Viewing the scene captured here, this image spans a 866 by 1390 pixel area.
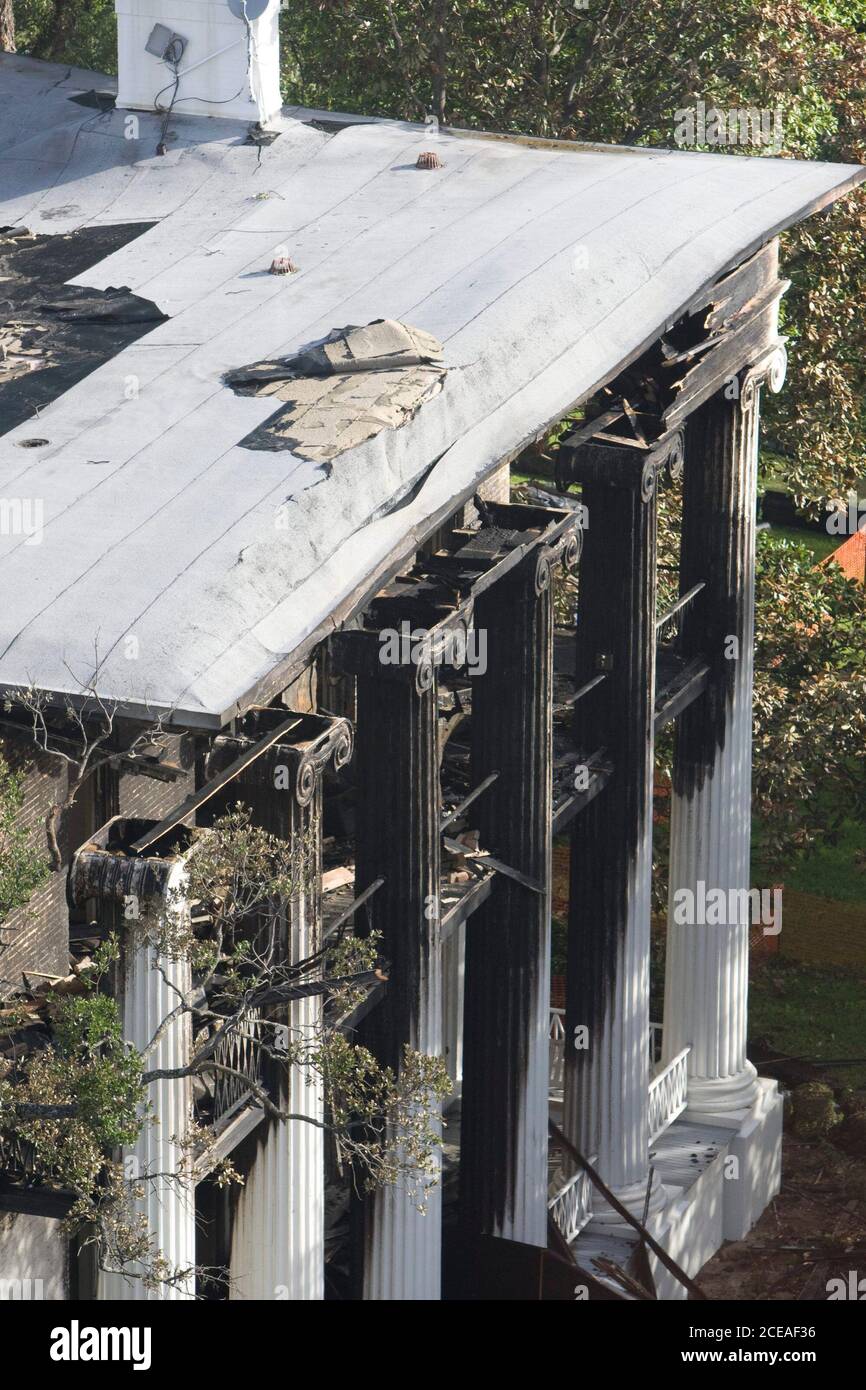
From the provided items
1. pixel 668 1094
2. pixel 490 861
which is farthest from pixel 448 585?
pixel 668 1094

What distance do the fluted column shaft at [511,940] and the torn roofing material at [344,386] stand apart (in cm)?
239

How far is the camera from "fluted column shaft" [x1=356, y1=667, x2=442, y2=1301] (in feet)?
77.7

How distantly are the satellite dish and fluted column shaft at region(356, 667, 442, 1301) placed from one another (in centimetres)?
1306

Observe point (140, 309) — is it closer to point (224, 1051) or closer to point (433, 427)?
point (433, 427)

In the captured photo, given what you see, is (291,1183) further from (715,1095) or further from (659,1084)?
(715,1095)

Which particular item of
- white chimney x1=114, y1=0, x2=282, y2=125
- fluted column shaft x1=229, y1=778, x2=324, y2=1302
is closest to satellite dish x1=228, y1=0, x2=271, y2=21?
white chimney x1=114, y1=0, x2=282, y2=125

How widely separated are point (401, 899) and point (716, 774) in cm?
956

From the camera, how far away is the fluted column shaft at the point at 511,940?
85.3 feet

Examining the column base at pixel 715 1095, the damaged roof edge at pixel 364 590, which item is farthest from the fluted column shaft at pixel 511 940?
the column base at pixel 715 1095

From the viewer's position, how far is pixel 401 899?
24.2m

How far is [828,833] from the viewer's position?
40.2 m

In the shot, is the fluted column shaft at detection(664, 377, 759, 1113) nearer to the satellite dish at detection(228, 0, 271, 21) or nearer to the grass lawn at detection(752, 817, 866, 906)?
the satellite dish at detection(228, 0, 271, 21)

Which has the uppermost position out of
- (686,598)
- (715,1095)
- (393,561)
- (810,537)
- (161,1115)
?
(393,561)

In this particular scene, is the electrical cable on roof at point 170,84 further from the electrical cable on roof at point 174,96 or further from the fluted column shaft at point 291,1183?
the fluted column shaft at point 291,1183
